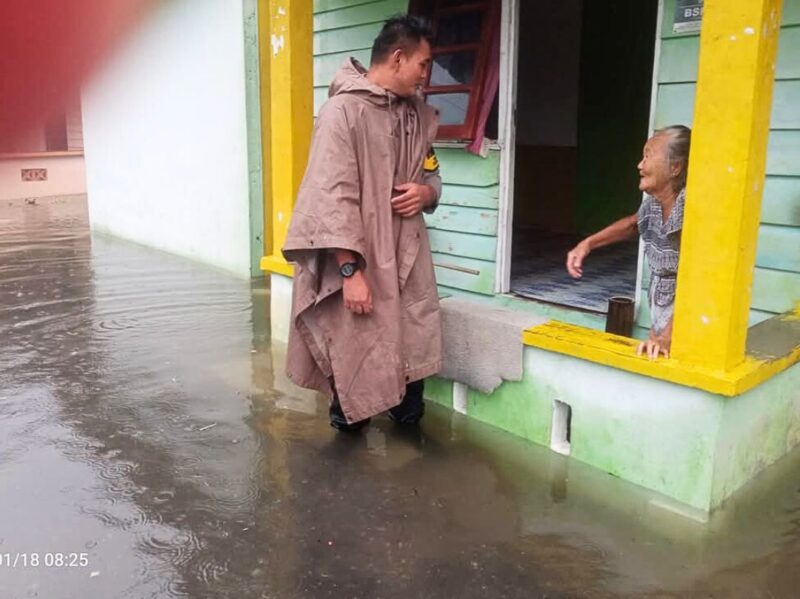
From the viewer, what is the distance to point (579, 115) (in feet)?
24.1

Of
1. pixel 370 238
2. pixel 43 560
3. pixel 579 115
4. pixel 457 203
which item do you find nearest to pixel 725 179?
pixel 370 238

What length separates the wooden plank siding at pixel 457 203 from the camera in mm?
4719

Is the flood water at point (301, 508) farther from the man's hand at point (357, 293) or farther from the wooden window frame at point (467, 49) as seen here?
the wooden window frame at point (467, 49)

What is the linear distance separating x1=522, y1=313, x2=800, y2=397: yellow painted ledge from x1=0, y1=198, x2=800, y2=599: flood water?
0.52 metres

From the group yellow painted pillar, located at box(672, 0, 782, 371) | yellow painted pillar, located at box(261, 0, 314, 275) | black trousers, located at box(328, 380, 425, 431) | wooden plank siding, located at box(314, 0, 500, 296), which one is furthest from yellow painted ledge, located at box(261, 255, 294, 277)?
yellow painted pillar, located at box(672, 0, 782, 371)

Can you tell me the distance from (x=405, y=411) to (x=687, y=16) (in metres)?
2.32

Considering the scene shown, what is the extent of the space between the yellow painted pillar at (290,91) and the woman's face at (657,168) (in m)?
2.07

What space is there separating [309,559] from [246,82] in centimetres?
536

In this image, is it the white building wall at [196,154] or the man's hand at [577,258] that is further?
the white building wall at [196,154]

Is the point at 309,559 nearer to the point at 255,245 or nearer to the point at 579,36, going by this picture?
the point at 255,245

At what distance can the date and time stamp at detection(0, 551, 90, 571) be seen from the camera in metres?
2.57

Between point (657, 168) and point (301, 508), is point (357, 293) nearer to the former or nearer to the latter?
point (301, 508)

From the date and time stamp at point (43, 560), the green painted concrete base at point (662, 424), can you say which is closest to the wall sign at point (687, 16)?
the green painted concrete base at point (662, 424)

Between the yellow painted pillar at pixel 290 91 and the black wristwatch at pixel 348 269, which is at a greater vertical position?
the yellow painted pillar at pixel 290 91
